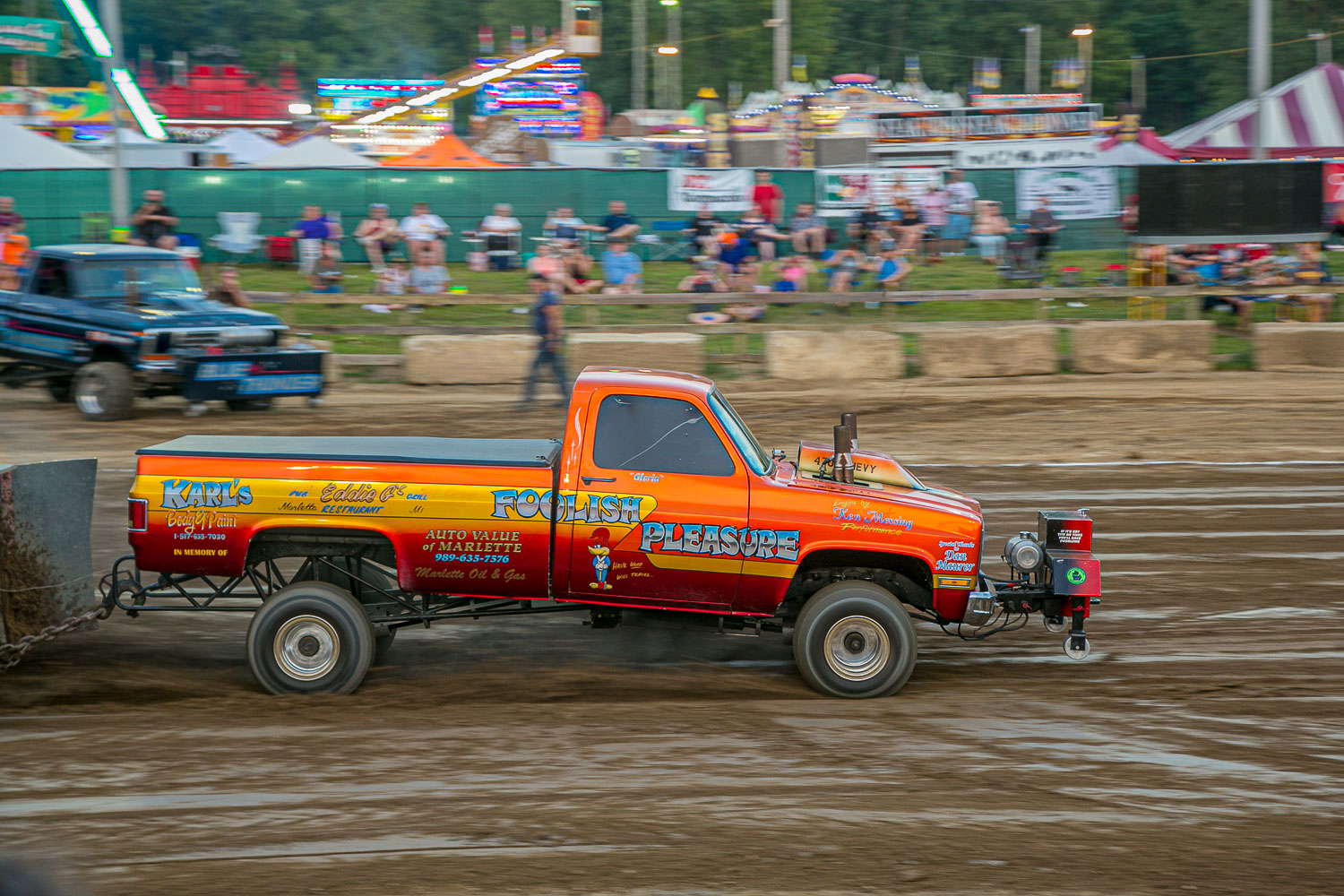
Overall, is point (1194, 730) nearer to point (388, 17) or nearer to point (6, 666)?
point (6, 666)

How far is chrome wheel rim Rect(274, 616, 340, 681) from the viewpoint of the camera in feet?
22.9

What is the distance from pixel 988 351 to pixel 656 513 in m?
13.3

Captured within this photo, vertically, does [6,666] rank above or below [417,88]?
below

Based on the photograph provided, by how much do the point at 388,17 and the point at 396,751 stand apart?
102m

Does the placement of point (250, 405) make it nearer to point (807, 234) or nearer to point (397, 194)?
point (397, 194)

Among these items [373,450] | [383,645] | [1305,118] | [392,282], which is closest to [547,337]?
[392,282]

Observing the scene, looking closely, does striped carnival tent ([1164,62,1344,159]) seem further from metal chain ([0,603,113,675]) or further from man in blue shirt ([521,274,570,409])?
metal chain ([0,603,113,675])

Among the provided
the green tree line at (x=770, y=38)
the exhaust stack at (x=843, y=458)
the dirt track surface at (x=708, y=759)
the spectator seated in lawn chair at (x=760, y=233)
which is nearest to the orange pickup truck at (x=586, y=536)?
the exhaust stack at (x=843, y=458)

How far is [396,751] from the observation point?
6156 millimetres

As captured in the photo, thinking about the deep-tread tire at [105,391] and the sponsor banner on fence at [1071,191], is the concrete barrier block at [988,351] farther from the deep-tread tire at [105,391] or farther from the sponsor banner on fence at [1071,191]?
the deep-tread tire at [105,391]

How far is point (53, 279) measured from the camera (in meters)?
15.6

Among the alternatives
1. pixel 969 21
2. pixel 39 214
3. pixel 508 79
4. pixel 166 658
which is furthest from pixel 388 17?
pixel 166 658

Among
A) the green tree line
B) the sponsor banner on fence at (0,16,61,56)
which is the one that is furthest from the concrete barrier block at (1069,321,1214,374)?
the green tree line

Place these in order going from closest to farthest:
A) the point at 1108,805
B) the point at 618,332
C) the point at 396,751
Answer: the point at 1108,805 < the point at 396,751 < the point at 618,332
